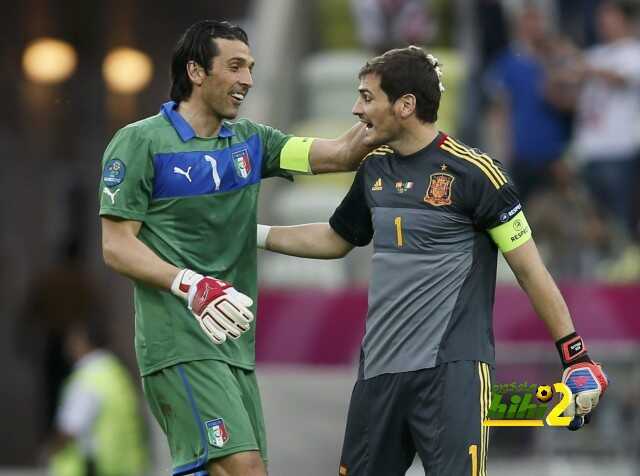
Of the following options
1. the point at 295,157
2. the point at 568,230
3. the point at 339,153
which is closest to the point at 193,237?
the point at 295,157

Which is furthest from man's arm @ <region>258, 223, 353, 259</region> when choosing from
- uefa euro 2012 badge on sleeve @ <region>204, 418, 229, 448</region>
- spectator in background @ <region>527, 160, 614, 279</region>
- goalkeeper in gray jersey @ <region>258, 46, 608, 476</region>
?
spectator in background @ <region>527, 160, 614, 279</region>

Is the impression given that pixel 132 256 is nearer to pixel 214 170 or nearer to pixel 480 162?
pixel 214 170

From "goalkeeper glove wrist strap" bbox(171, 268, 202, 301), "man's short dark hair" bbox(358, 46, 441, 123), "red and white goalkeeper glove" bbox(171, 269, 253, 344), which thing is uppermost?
"man's short dark hair" bbox(358, 46, 441, 123)

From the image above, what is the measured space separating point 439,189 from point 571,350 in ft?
2.77

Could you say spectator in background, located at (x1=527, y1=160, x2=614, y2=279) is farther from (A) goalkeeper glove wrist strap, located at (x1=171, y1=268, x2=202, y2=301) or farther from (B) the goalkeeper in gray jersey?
(A) goalkeeper glove wrist strap, located at (x1=171, y1=268, x2=202, y2=301)

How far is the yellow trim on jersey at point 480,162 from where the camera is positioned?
267 inches

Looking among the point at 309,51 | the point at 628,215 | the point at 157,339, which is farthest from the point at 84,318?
the point at 157,339

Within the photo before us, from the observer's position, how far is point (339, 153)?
729 centimetres

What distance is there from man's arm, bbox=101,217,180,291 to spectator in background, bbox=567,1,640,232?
6778 mm

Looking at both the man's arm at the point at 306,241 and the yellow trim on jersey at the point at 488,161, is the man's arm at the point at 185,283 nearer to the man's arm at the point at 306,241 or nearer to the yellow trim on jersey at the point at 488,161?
the man's arm at the point at 306,241

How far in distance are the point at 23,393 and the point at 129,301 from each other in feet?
5.41

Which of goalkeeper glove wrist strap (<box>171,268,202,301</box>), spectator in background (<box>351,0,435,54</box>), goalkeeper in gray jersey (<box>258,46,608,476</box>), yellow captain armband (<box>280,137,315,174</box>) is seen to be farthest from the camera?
spectator in background (<box>351,0,435,54</box>)

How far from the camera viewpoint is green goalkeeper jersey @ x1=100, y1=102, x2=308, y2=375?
686 centimetres

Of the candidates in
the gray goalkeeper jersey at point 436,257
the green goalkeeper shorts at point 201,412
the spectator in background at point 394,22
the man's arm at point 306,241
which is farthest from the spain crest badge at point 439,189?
the spectator in background at point 394,22
